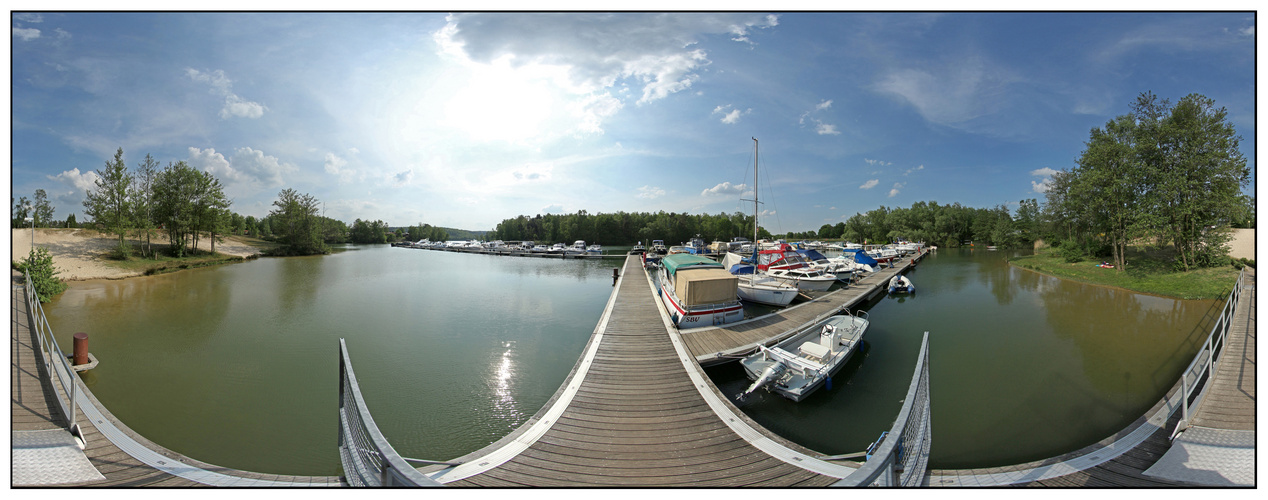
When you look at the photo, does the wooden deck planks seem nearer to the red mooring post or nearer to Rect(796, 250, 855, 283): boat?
the red mooring post

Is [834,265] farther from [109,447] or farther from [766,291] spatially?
[109,447]

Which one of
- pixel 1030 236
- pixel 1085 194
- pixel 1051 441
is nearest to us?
pixel 1051 441

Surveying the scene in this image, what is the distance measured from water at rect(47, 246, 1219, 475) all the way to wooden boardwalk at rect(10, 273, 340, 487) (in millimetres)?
1048

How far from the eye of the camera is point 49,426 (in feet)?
13.2

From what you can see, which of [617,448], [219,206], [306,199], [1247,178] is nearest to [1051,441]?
[617,448]

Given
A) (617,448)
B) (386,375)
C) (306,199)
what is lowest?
(386,375)

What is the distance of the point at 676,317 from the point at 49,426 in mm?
9443

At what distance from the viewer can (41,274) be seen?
1262cm

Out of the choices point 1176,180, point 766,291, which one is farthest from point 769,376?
point 1176,180

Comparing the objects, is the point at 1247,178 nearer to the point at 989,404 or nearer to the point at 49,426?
the point at 989,404

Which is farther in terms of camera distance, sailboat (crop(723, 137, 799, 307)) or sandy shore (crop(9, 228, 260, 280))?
sandy shore (crop(9, 228, 260, 280))

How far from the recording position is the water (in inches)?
209

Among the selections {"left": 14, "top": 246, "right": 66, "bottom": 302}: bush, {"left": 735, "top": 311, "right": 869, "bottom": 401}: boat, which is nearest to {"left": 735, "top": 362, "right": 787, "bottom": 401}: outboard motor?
{"left": 735, "top": 311, "right": 869, "bottom": 401}: boat

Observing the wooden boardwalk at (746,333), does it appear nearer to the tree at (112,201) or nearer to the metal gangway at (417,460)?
the metal gangway at (417,460)
